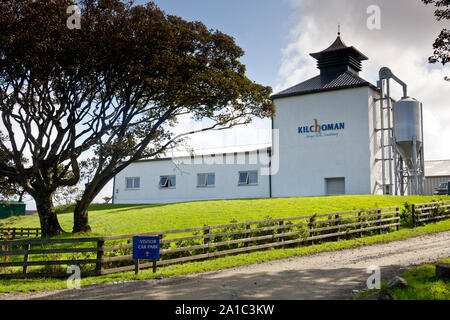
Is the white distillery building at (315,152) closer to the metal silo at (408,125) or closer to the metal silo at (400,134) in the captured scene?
the metal silo at (400,134)

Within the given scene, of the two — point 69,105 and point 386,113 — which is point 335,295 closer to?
point 69,105

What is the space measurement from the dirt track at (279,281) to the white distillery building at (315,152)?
62.9 feet

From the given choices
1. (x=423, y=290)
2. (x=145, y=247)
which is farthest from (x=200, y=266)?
(x=423, y=290)

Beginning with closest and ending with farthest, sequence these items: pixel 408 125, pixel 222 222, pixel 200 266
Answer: pixel 200 266, pixel 222 222, pixel 408 125

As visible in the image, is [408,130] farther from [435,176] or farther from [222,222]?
[222,222]

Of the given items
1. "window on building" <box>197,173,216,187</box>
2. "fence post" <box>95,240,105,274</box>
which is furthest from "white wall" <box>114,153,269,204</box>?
"fence post" <box>95,240,105,274</box>

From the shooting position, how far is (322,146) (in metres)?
33.6

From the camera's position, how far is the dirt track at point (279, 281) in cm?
856

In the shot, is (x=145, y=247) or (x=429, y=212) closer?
(x=145, y=247)

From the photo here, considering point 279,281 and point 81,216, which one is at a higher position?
point 81,216

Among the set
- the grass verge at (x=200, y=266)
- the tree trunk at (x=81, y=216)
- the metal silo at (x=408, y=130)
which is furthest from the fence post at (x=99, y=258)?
the metal silo at (x=408, y=130)

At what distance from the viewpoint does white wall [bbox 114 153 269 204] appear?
1420 inches

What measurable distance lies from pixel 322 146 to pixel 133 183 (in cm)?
2089

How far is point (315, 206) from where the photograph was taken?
25359 millimetres
